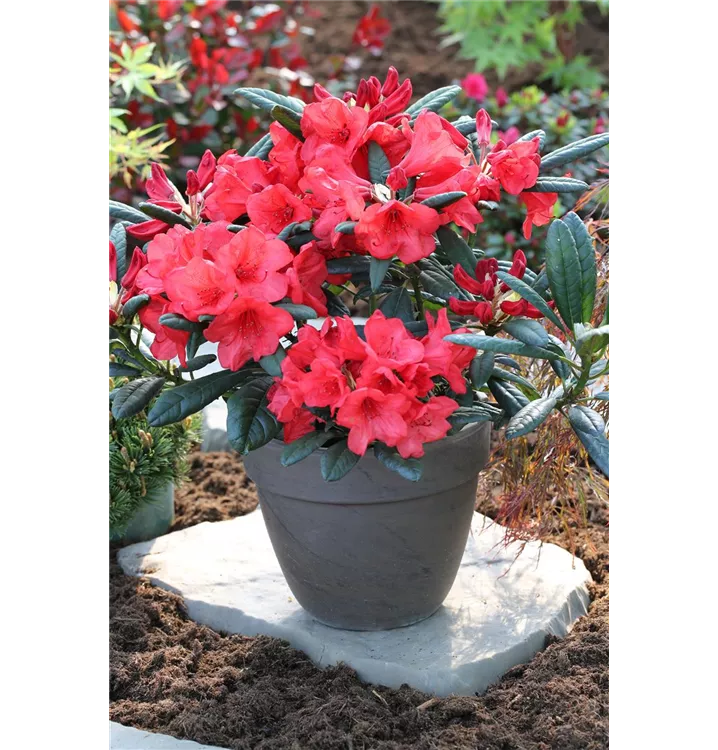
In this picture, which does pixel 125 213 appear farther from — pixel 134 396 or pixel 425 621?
pixel 425 621

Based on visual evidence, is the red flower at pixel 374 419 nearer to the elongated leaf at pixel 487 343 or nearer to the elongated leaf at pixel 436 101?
the elongated leaf at pixel 487 343

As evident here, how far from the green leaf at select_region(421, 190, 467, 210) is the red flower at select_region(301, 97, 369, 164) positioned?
166 mm

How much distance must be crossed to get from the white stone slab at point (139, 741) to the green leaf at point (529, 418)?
2.42 ft

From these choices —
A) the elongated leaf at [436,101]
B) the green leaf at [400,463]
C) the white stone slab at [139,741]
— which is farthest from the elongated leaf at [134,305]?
the white stone slab at [139,741]

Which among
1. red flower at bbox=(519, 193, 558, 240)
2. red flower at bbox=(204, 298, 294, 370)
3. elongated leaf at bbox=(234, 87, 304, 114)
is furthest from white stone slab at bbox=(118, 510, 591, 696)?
elongated leaf at bbox=(234, 87, 304, 114)

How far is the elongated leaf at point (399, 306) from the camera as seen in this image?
5.39 feet

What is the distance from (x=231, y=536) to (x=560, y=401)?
→ 1.03m

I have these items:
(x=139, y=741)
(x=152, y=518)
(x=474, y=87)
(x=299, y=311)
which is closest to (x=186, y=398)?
(x=299, y=311)

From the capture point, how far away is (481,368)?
152cm

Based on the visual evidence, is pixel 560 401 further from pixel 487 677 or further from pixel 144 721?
pixel 144 721

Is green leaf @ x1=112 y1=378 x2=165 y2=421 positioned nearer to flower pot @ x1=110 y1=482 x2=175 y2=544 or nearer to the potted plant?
the potted plant

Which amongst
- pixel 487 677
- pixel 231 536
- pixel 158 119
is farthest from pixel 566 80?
pixel 487 677

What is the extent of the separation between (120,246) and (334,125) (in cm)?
47

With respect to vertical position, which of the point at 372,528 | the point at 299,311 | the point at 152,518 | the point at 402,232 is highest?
the point at 402,232
